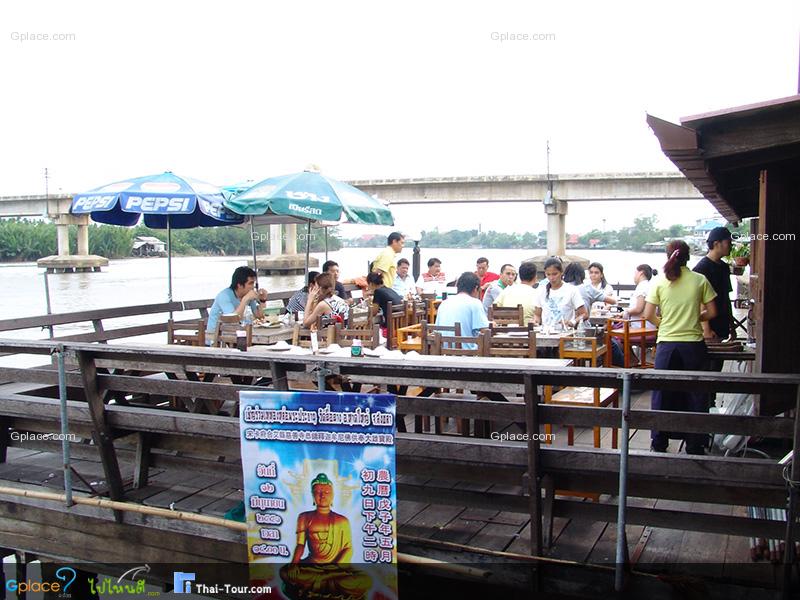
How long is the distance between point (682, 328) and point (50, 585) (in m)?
5.22

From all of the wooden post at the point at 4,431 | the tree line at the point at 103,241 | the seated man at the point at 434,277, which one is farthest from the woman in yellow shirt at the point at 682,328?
the tree line at the point at 103,241

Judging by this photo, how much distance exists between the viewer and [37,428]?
5098 millimetres

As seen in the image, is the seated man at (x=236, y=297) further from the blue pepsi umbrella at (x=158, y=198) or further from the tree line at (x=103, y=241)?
the tree line at (x=103, y=241)

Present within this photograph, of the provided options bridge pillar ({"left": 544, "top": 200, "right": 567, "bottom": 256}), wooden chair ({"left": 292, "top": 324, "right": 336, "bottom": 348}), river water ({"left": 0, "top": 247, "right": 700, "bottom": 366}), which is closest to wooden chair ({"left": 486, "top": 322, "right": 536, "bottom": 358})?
wooden chair ({"left": 292, "top": 324, "right": 336, "bottom": 348})

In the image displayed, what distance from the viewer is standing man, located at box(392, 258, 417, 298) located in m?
11.9

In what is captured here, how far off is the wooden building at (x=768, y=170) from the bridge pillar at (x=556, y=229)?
3666 centimetres

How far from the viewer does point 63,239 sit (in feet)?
151

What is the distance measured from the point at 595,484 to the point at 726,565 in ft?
2.38

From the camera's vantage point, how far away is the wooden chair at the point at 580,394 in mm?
5306

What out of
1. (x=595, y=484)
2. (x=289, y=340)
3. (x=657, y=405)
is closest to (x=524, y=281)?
(x=289, y=340)

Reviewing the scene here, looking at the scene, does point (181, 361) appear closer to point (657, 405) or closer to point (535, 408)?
point (535, 408)

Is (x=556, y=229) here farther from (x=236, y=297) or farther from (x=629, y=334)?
(x=236, y=297)

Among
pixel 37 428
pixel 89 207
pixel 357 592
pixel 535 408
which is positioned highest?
pixel 89 207

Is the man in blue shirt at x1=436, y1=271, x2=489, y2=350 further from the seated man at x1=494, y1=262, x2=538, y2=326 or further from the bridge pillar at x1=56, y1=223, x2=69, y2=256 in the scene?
the bridge pillar at x1=56, y1=223, x2=69, y2=256
